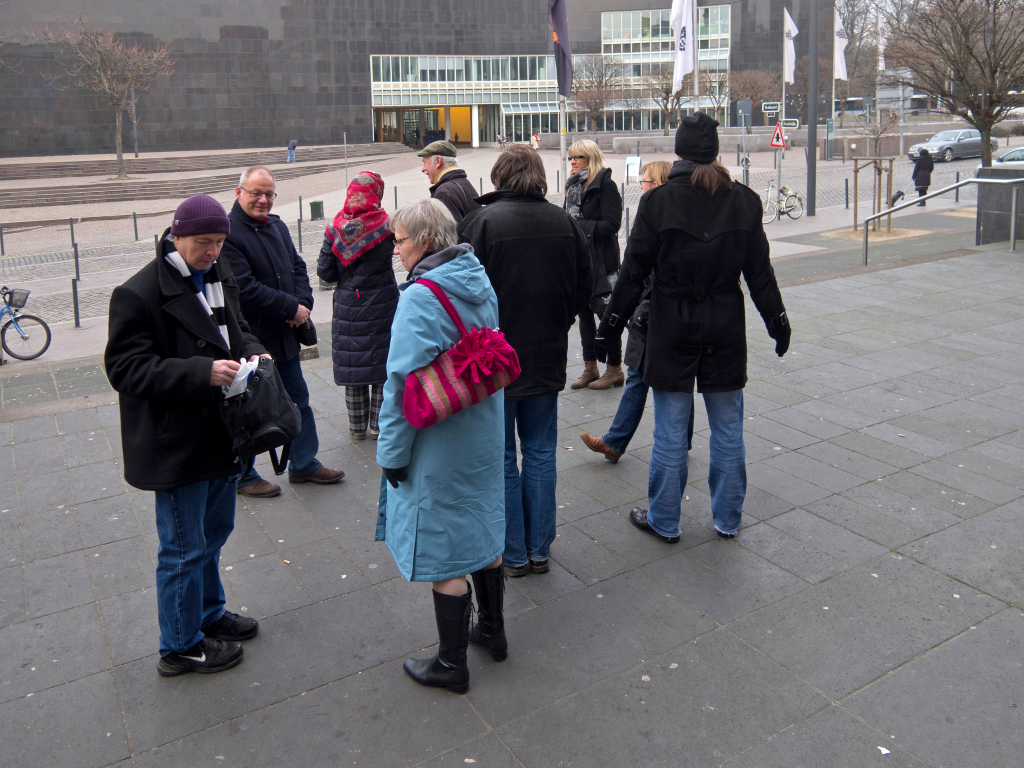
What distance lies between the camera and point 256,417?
10.7ft

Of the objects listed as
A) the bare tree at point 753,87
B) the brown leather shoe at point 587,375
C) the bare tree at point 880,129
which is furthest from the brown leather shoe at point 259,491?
the bare tree at point 753,87

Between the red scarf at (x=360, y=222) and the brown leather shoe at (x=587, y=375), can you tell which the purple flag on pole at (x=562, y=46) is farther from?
the red scarf at (x=360, y=222)

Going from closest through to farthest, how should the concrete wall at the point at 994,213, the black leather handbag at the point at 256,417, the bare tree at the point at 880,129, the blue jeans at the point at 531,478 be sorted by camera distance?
the black leather handbag at the point at 256,417, the blue jeans at the point at 531,478, the concrete wall at the point at 994,213, the bare tree at the point at 880,129

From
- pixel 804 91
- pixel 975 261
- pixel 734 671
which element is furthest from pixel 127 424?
pixel 804 91

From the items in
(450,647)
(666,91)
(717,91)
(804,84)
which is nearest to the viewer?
(450,647)

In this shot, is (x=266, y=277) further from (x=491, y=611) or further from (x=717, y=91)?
(x=717, y=91)

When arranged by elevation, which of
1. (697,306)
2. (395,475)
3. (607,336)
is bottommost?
(395,475)

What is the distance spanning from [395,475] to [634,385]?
242 cm

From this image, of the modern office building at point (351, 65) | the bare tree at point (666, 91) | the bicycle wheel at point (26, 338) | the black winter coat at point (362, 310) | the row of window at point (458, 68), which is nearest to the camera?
the black winter coat at point (362, 310)

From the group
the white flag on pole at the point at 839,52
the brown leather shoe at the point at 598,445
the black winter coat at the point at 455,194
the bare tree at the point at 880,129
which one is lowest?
the brown leather shoe at the point at 598,445

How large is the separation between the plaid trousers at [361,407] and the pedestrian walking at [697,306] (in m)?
2.07

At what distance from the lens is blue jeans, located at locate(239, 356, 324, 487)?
539 centimetres

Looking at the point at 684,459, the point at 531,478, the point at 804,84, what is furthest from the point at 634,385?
the point at 804,84

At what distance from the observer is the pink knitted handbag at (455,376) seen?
3.00 metres
